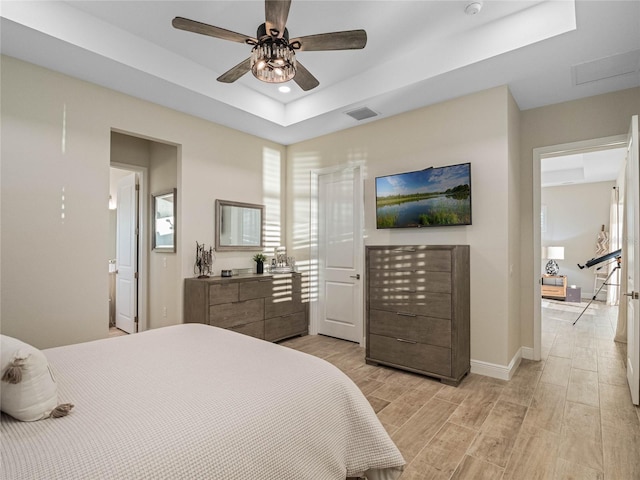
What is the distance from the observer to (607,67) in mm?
2812

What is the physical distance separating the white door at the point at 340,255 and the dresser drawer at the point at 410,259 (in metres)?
0.78

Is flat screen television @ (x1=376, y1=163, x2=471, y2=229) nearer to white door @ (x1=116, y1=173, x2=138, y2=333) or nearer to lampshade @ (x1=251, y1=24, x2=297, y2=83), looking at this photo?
lampshade @ (x1=251, y1=24, x2=297, y2=83)

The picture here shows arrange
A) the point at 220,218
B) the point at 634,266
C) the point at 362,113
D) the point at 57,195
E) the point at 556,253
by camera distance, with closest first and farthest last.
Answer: the point at 634,266 → the point at 57,195 → the point at 362,113 → the point at 220,218 → the point at 556,253

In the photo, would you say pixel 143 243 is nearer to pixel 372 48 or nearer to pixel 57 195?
pixel 57 195

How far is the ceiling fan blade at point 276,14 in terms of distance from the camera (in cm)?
174

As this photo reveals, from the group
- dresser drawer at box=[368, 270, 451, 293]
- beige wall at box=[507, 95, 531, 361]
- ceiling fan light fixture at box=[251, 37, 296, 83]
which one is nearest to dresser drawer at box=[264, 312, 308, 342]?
dresser drawer at box=[368, 270, 451, 293]

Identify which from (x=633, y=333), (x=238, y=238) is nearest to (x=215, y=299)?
(x=238, y=238)

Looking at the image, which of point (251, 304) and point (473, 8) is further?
point (251, 304)

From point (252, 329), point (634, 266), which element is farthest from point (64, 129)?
point (634, 266)

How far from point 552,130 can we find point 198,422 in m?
4.17

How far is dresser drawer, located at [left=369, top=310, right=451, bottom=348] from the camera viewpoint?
3051 mm

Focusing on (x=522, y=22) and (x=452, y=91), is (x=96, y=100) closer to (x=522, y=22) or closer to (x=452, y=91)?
(x=452, y=91)

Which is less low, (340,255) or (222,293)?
(340,255)

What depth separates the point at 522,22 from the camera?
2562 millimetres
